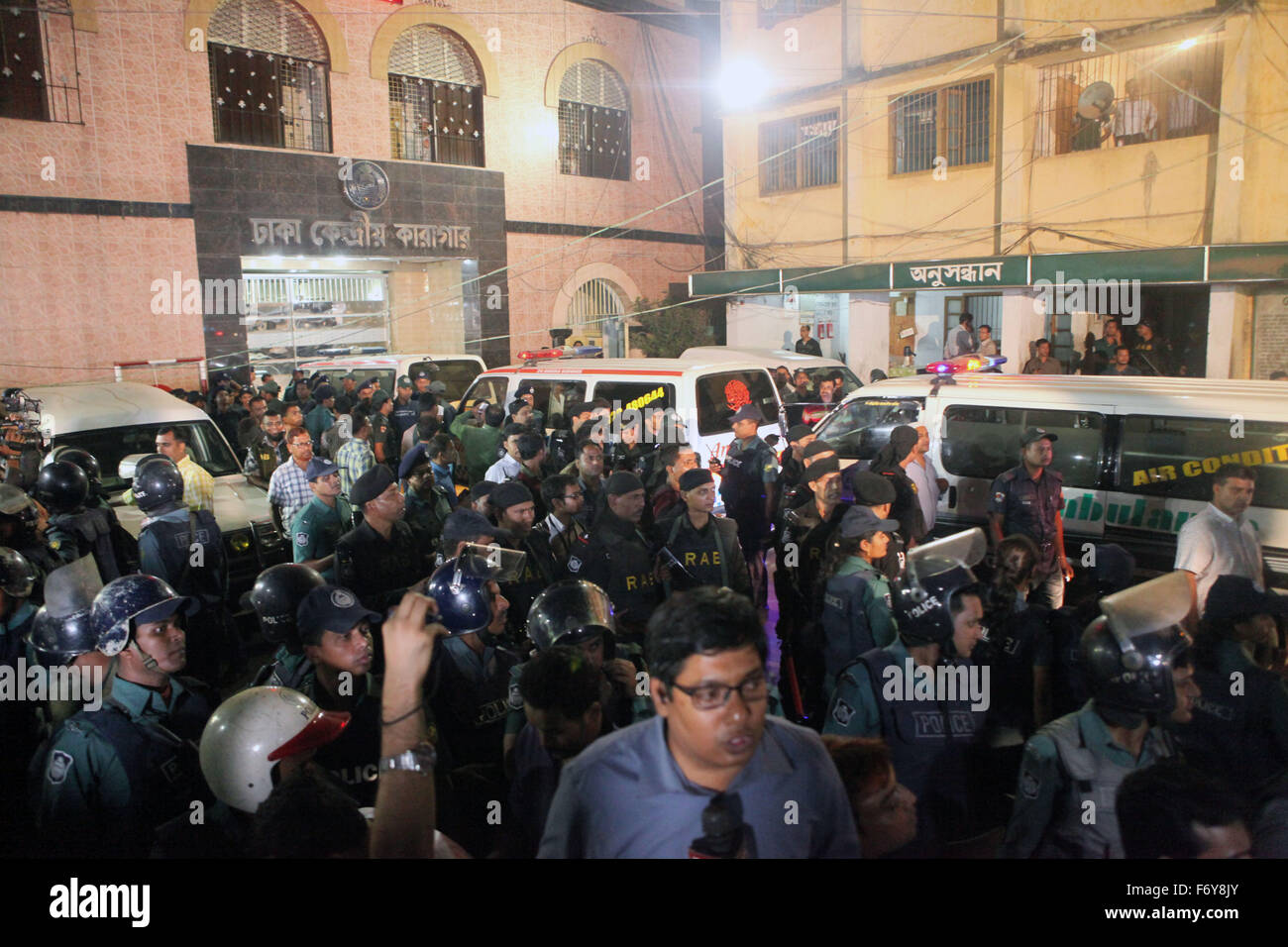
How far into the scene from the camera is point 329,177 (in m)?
17.8

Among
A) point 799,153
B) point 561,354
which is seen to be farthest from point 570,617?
point 799,153

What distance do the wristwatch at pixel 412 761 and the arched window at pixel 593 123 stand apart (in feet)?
70.3

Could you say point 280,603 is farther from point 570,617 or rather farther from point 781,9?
point 781,9

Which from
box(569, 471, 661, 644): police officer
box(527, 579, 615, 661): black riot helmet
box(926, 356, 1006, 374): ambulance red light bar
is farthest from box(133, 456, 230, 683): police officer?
box(926, 356, 1006, 374): ambulance red light bar

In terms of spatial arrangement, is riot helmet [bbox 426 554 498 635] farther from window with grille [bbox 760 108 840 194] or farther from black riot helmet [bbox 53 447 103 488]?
window with grille [bbox 760 108 840 194]

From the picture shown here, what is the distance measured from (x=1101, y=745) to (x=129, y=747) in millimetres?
3067

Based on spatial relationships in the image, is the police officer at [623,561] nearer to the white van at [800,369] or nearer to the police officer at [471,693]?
the police officer at [471,693]

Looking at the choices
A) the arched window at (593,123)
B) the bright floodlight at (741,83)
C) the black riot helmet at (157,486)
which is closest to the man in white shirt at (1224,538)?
the black riot helmet at (157,486)

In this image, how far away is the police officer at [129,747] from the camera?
2.68 meters

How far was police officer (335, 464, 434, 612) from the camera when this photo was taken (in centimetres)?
484

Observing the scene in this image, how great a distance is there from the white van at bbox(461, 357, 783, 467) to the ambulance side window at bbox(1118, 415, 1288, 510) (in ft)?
11.5

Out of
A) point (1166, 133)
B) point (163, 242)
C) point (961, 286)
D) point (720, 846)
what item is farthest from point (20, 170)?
point (1166, 133)
